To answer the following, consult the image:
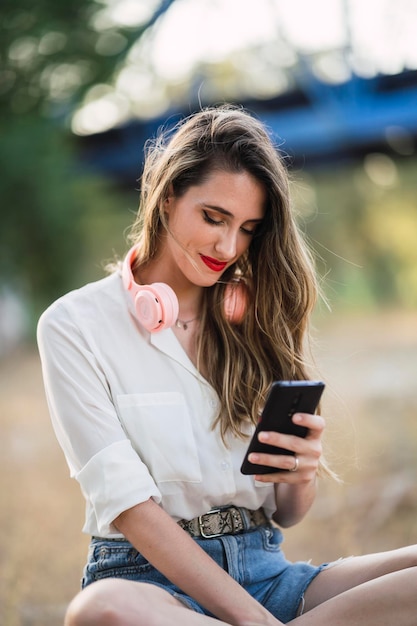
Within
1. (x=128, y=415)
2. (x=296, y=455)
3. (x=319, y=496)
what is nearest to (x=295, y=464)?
(x=296, y=455)

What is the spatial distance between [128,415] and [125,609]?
0.45 meters

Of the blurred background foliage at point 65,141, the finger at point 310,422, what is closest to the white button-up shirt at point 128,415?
the finger at point 310,422

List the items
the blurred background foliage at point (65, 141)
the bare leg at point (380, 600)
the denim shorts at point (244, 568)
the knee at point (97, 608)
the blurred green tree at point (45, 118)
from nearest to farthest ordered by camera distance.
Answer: the knee at point (97, 608) → the bare leg at point (380, 600) → the denim shorts at point (244, 568) → the blurred background foliage at point (65, 141) → the blurred green tree at point (45, 118)

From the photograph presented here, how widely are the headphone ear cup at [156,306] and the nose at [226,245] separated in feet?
0.49

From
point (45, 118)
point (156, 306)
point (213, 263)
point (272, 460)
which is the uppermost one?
point (45, 118)

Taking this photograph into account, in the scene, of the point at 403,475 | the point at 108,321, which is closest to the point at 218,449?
the point at 108,321

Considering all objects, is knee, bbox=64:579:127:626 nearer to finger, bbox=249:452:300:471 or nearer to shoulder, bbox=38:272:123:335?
finger, bbox=249:452:300:471

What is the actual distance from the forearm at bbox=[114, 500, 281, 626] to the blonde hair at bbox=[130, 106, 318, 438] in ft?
1.01

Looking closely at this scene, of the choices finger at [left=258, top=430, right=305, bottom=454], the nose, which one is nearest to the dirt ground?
finger at [left=258, top=430, right=305, bottom=454]

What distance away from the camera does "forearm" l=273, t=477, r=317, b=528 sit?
77.9 inches

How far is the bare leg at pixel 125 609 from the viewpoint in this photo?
1480mm

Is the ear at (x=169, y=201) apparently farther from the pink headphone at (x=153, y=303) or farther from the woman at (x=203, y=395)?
the pink headphone at (x=153, y=303)

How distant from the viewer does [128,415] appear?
1807 mm

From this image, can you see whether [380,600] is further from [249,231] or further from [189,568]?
[249,231]
